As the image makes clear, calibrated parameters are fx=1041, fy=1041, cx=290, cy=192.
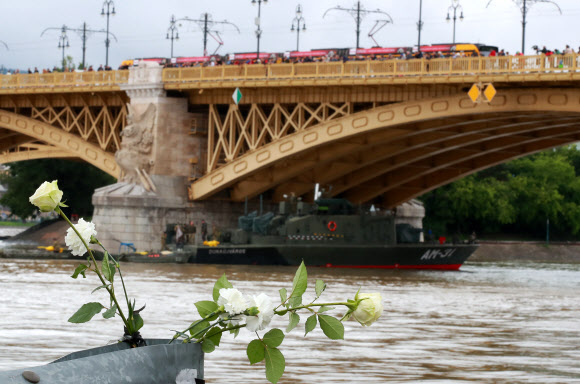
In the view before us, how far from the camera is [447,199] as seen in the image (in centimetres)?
7806

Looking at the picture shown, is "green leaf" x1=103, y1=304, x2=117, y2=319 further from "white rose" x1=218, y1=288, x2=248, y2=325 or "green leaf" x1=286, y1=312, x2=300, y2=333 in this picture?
"green leaf" x1=286, y1=312, x2=300, y2=333

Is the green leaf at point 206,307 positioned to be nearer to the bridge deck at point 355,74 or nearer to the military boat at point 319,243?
the bridge deck at point 355,74

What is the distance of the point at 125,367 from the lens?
5648 mm

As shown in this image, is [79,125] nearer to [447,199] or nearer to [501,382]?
[447,199]

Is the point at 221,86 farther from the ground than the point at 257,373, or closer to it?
farther from the ground

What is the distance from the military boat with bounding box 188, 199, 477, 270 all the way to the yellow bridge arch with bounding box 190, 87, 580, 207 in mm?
2568

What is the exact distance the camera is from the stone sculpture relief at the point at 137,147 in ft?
163

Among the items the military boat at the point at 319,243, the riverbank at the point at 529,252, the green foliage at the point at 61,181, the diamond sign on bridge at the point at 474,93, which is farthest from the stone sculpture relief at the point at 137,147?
the green foliage at the point at 61,181

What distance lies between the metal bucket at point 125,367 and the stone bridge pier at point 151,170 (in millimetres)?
43237

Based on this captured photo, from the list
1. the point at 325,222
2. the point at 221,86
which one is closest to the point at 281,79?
the point at 221,86

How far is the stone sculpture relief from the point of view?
163 feet

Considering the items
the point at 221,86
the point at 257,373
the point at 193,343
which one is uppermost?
the point at 221,86

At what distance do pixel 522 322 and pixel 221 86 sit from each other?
1101 inches

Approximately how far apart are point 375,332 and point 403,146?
32.5 m
